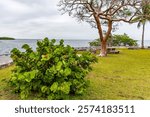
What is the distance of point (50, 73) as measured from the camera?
301 inches

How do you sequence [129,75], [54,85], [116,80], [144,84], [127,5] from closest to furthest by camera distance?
[54,85]
[144,84]
[116,80]
[129,75]
[127,5]

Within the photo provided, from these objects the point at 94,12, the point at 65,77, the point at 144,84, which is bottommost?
the point at 144,84

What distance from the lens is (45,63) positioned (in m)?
7.97

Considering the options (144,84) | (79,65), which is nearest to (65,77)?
(79,65)

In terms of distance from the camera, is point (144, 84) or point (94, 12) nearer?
point (144, 84)

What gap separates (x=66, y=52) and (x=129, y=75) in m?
4.77

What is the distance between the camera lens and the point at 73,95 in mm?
8219

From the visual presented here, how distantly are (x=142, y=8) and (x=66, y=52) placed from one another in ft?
50.5

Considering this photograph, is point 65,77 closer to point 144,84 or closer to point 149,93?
point 149,93

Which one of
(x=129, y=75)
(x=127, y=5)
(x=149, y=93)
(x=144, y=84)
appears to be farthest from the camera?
(x=127, y=5)

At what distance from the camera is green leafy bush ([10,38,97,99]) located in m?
7.60

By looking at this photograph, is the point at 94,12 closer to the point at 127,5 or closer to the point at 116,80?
the point at 127,5

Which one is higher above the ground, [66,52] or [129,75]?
[66,52]

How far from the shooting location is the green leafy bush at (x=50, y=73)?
7.60 metres
